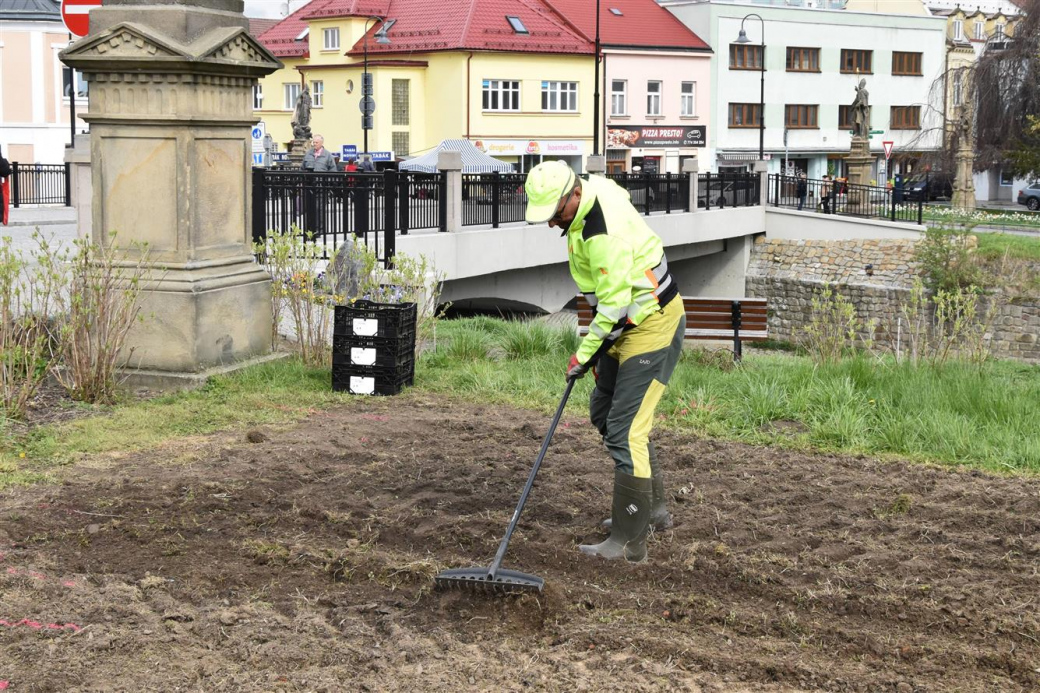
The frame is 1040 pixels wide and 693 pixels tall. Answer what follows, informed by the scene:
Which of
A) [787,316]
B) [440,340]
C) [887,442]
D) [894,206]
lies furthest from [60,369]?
[894,206]

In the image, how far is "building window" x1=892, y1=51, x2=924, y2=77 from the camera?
7112cm

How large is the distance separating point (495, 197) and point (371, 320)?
1251 cm

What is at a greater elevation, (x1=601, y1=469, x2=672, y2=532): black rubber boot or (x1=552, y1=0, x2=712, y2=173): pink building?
(x1=552, y1=0, x2=712, y2=173): pink building

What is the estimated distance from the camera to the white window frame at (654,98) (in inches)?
2462

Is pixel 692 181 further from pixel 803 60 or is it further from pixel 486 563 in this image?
pixel 803 60

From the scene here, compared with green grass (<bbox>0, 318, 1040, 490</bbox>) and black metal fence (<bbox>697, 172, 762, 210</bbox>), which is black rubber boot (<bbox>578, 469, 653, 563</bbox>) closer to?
green grass (<bbox>0, 318, 1040, 490</bbox>)

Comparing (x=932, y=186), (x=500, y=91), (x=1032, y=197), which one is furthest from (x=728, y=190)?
(x=932, y=186)

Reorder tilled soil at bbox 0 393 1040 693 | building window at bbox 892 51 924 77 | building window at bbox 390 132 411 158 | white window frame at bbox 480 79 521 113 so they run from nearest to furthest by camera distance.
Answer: tilled soil at bbox 0 393 1040 693 → white window frame at bbox 480 79 521 113 → building window at bbox 390 132 411 158 → building window at bbox 892 51 924 77

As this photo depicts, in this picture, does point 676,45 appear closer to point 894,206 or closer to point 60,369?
point 894,206

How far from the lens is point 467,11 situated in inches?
2259

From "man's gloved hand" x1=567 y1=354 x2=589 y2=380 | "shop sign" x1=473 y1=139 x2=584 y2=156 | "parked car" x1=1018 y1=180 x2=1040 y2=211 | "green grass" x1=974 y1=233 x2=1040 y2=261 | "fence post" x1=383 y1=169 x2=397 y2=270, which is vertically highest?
"shop sign" x1=473 y1=139 x2=584 y2=156

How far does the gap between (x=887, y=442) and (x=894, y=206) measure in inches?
1195

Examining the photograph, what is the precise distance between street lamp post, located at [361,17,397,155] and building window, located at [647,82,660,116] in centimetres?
1285

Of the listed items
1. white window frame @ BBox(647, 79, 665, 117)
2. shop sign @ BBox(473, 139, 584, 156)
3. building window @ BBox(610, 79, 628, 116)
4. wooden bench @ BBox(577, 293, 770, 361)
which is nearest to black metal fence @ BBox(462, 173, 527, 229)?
wooden bench @ BBox(577, 293, 770, 361)
